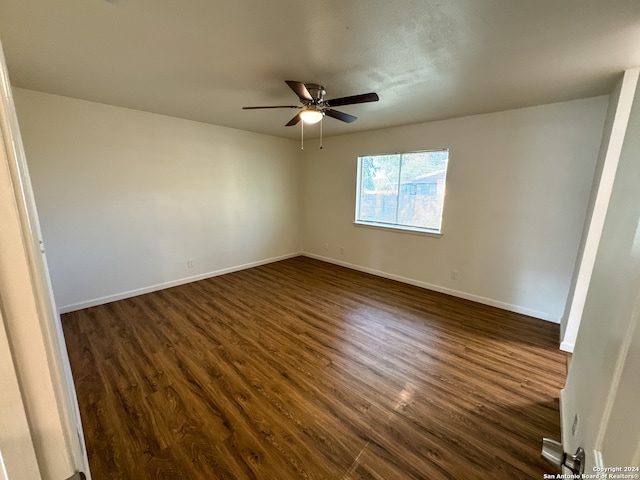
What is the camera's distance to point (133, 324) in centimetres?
285

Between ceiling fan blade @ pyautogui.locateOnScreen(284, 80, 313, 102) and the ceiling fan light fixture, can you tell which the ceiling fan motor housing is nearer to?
the ceiling fan light fixture

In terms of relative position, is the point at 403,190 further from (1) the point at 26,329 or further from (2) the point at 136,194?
(1) the point at 26,329

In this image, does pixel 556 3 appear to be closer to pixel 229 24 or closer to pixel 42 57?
pixel 229 24

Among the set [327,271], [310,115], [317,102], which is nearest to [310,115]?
[310,115]

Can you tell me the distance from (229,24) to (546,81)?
2524 millimetres

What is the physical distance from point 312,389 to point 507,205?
3.01 m

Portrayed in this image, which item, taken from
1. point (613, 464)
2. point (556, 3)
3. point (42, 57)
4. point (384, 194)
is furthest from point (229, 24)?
point (384, 194)

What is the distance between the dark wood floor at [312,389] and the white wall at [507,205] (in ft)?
1.51

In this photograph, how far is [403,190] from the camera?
4121 millimetres

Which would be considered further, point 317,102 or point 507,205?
point 507,205

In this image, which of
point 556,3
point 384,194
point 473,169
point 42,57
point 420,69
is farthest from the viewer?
point 384,194
